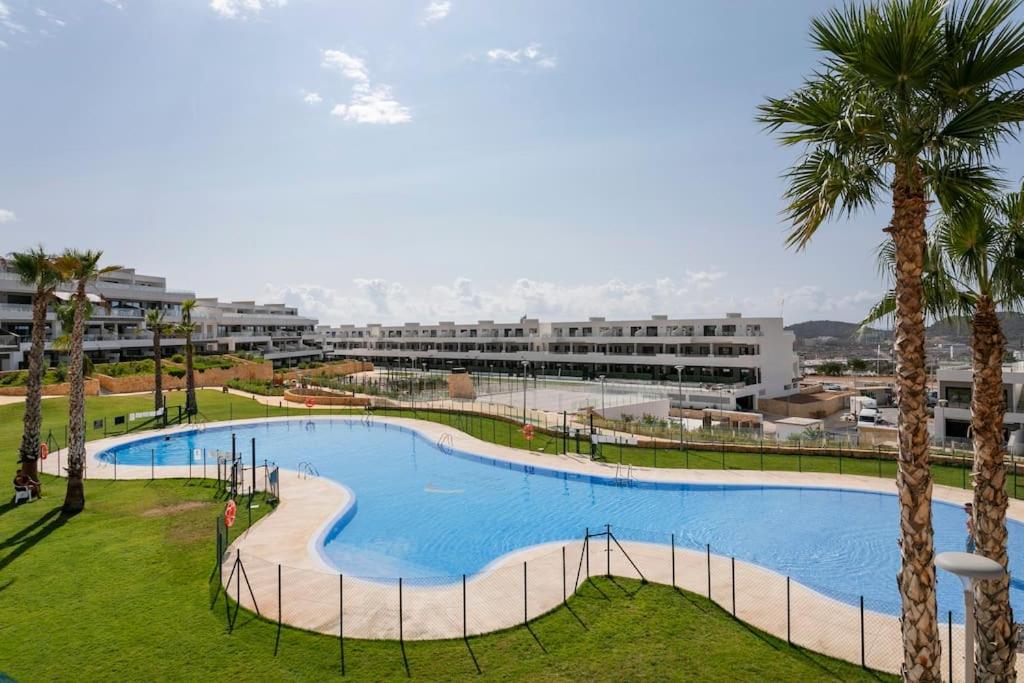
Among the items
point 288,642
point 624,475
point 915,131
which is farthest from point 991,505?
point 624,475

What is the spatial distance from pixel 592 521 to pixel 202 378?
5239 centimetres

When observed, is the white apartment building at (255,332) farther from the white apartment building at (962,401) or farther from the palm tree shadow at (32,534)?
the white apartment building at (962,401)

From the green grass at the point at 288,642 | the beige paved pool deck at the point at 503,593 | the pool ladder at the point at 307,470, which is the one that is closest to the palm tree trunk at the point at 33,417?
the green grass at the point at 288,642

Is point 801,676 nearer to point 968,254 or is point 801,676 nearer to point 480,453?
point 968,254

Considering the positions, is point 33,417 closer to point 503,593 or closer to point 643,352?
point 503,593

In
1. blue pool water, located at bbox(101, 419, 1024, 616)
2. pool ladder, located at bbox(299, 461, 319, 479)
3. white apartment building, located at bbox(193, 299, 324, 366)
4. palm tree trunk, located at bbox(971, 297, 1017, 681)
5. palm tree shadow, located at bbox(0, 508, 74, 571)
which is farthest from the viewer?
white apartment building, located at bbox(193, 299, 324, 366)

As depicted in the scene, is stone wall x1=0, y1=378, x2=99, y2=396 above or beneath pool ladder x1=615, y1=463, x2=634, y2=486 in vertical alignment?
above

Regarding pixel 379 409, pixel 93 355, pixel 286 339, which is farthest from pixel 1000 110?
pixel 286 339

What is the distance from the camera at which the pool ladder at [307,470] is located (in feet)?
87.8

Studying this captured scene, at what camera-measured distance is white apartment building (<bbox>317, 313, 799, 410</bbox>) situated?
59062mm

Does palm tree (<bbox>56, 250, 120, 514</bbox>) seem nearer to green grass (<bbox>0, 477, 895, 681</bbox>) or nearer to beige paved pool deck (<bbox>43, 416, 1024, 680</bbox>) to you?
green grass (<bbox>0, 477, 895, 681</bbox>)

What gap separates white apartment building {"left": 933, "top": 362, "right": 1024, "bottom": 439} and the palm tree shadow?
44846 mm

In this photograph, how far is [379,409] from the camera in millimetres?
47281

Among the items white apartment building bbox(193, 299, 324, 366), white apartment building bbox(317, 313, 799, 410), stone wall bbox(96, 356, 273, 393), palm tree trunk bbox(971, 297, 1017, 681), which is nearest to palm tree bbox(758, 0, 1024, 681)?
palm tree trunk bbox(971, 297, 1017, 681)
